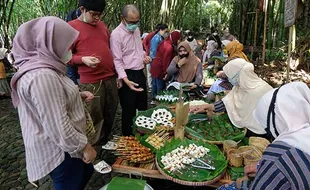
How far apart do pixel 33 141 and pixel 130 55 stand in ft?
5.90

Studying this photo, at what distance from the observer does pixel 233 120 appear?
9.38 feet

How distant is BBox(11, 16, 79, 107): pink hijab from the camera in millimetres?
1476

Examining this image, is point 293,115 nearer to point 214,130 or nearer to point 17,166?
point 214,130

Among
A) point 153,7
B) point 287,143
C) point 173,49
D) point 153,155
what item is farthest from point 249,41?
point 287,143

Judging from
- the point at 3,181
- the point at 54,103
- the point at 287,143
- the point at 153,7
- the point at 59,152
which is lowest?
the point at 3,181

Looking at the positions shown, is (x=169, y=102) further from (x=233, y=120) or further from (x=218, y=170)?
(x=218, y=170)

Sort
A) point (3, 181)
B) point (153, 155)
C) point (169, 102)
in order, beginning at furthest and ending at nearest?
point (169, 102) → point (3, 181) → point (153, 155)

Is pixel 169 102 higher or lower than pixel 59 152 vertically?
lower

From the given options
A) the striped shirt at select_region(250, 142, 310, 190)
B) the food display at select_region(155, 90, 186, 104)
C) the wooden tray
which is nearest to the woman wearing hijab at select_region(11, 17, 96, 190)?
the wooden tray

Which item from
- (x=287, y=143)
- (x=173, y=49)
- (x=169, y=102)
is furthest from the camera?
(x=173, y=49)

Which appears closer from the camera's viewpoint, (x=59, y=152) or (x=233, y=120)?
(x=59, y=152)

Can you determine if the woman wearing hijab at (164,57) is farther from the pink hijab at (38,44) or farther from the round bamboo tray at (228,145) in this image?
the pink hijab at (38,44)

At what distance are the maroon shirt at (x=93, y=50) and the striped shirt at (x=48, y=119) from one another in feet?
3.41

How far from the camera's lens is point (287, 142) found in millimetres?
1216
